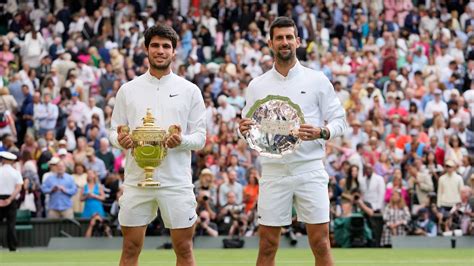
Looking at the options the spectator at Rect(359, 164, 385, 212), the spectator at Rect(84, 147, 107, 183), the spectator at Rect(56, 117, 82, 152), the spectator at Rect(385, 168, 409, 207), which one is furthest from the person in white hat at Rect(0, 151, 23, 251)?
the spectator at Rect(385, 168, 409, 207)

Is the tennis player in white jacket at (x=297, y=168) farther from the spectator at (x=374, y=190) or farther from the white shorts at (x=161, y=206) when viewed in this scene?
the spectator at (x=374, y=190)

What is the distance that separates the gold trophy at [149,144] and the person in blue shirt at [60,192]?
44.6ft

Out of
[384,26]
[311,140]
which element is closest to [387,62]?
[384,26]

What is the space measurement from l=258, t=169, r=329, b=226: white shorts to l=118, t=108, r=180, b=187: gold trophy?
0.98 m

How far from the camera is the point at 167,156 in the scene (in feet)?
37.3

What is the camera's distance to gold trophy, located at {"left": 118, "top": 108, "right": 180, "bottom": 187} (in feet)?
36.3

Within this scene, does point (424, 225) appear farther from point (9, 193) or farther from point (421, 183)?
point (9, 193)

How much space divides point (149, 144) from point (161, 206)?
607 millimetres

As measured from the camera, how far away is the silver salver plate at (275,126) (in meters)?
11.5

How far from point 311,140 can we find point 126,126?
1524 mm

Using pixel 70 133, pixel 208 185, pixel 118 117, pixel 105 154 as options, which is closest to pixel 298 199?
pixel 118 117

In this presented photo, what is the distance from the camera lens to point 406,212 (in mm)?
24438

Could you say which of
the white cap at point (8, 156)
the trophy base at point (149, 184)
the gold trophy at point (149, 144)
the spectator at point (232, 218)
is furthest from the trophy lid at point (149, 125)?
the spectator at point (232, 218)

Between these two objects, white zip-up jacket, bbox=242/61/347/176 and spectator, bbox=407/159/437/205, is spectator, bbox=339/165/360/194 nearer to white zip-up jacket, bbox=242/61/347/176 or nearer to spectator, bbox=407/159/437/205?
spectator, bbox=407/159/437/205
